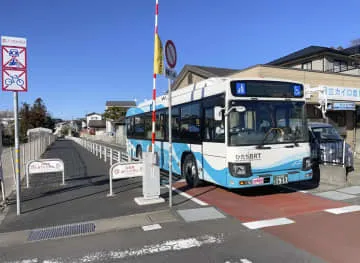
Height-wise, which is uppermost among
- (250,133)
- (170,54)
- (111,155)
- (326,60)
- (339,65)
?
(326,60)

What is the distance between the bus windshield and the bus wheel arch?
7.18ft

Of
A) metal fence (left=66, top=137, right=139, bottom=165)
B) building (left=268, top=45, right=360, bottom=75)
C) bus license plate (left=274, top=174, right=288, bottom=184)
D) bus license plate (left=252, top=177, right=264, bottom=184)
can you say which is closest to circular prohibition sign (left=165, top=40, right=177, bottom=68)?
bus license plate (left=252, top=177, right=264, bottom=184)

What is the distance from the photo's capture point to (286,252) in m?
4.02

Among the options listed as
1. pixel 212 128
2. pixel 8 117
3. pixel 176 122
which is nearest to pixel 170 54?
pixel 212 128

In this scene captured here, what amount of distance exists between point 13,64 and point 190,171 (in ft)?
17.6

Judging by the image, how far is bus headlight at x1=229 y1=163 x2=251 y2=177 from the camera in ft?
20.9

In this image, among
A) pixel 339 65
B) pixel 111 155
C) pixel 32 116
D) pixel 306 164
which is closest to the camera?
pixel 306 164

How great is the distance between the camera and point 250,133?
257 inches

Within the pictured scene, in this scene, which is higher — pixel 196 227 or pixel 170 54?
pixel 170 54

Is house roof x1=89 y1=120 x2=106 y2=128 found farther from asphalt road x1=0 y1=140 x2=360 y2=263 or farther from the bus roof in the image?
asphalt road x1=0 y1=140 x2=360 y2=263

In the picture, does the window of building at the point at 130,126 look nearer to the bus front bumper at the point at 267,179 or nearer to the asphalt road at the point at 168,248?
the bus front bumper at the point at 267,179

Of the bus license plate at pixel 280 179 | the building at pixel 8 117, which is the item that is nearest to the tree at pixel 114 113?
the building at pixel 8 117

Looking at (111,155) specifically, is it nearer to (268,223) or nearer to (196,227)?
(196,227)

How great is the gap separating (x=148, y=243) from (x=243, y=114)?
3.56m
